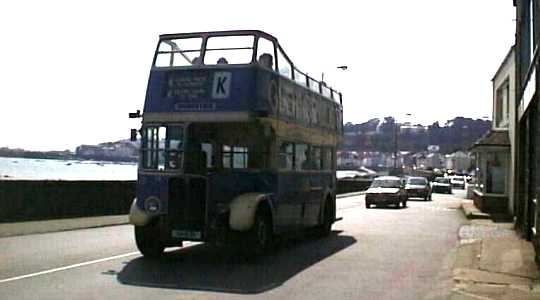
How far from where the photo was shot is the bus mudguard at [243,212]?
1383 centimetres

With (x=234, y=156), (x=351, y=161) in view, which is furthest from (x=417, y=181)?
(x=351, y=161)

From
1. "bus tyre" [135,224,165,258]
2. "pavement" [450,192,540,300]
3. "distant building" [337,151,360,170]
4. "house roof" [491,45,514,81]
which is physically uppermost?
"house roof" [491,45,514,81]

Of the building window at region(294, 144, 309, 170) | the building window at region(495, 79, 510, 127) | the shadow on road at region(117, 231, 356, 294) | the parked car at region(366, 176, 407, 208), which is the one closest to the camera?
the shadow on road at region(117, 231, 356, 294)

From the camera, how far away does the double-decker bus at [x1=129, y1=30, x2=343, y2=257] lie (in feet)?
47.0

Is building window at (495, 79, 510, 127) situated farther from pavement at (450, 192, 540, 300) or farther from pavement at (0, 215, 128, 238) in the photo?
pavement at (0, 215, 128, 238)

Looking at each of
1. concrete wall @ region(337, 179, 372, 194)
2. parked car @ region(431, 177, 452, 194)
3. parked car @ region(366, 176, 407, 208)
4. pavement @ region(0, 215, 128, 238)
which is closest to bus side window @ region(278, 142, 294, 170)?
pavement @ region(0, 215, 128, 238)

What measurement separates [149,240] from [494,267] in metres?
6.38

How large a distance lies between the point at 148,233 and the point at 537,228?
7157mm

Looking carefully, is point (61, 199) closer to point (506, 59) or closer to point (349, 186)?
point (506, 59)

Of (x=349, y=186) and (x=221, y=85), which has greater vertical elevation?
(x=221, y=85)

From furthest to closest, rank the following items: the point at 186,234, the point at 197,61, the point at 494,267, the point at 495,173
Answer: the point at 495,173 < the point at 197,61 < the point at 186,234 < the point at 494,267

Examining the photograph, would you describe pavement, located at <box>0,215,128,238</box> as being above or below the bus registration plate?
below

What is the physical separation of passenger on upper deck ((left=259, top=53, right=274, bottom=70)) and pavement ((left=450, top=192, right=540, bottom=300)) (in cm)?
522

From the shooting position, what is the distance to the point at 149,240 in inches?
573
